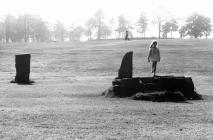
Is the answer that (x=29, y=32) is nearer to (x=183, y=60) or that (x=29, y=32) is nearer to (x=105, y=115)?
(x=183, y=60)

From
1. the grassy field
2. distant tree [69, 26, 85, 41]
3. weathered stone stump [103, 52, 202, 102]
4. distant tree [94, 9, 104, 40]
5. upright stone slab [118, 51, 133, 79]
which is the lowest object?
the grassy field

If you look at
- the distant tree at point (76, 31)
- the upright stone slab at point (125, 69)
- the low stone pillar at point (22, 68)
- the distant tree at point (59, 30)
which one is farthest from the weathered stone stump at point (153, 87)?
the distant tree at point (76, 31)

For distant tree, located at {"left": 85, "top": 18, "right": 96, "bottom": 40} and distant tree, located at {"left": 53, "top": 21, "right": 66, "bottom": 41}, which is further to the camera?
distant tree, located at {"left": 53, "top": 21, "right": 66, "bottom": 41}

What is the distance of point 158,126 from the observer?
9266 mm

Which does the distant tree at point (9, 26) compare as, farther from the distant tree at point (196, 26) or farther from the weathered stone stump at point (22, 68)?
the weathered stone stump at point (22, 68)

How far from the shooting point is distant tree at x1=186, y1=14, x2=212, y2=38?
371 feet

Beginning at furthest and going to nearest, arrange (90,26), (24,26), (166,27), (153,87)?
(90,26) → (24,26) → (166,27) → (153,87)

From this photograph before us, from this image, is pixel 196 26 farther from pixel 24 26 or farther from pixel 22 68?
pixel 22 68

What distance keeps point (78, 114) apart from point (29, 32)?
11563cm

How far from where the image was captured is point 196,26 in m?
113

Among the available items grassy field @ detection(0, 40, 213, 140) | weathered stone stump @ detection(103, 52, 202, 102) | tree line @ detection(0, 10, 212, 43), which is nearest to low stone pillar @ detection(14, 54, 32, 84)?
grassy field @ detection(0, 40, 213, 140)

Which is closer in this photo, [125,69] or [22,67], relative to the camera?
[125,69]

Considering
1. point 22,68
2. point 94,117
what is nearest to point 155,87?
point 94,117

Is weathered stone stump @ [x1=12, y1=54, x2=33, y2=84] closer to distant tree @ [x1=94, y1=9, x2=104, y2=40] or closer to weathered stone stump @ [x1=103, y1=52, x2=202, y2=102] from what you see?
weathered stone stump @ [x1=103, y1=52, x2=202, y2=102]
